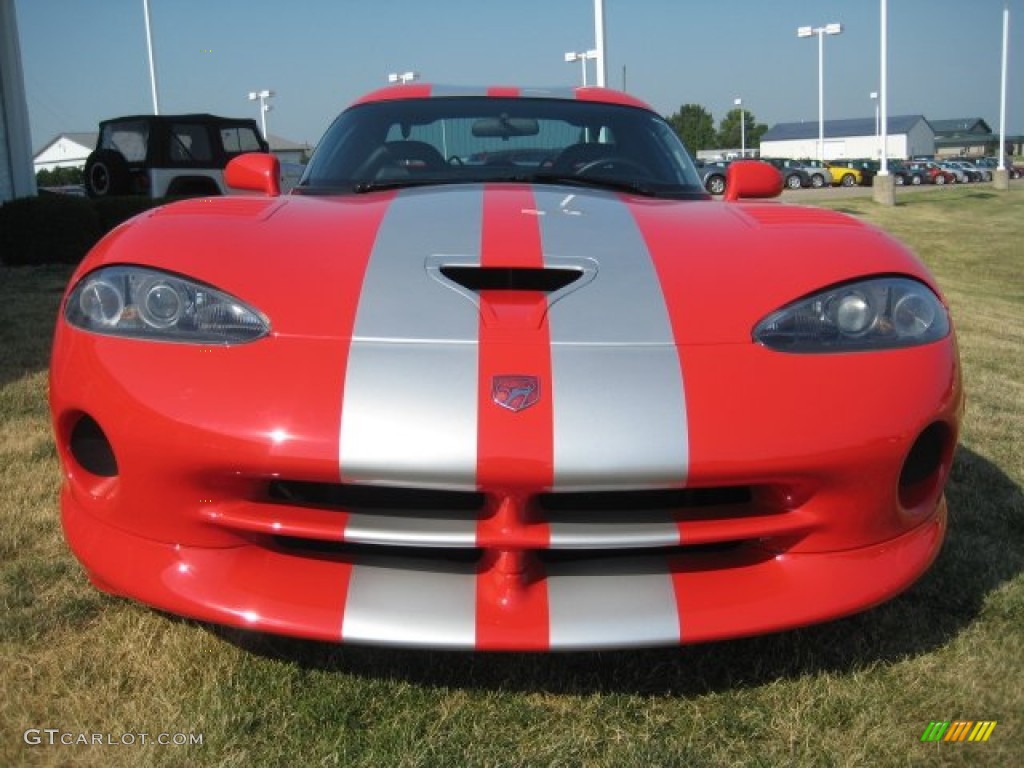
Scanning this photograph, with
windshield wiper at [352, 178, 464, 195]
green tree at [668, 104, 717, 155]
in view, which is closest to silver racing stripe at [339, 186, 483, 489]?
windshield wiper at [352, 178, 464, 195]

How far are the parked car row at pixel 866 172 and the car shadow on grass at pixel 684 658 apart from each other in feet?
105

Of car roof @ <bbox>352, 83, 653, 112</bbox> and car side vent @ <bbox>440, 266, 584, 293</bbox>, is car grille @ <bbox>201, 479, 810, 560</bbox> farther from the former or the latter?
car roof @ <bbox>352, 83, 653, 112</bbox>

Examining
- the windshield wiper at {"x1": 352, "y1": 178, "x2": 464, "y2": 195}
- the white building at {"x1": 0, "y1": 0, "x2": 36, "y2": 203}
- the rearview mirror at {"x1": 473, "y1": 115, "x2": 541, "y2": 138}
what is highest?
the white building at {"x1": 0, "y1": 0, "x2": 36, "y2": 203}

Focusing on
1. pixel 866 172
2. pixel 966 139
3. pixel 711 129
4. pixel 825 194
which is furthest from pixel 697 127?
pixel 825 194

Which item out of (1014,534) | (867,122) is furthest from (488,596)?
(867,122)

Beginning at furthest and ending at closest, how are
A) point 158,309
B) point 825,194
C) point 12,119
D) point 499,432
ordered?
point 825,194, point 12,119, point 158,309, point 499,432

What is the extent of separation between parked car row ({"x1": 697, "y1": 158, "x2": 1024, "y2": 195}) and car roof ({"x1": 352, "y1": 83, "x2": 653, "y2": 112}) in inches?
1190

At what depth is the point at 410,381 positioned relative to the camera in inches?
65.5

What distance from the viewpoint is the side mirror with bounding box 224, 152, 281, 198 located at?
3.20 metres

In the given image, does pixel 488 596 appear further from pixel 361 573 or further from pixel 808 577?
pixel 808 577

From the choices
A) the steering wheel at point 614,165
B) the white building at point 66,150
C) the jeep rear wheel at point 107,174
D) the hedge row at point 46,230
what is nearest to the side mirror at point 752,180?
the steering wheel at point 614,165

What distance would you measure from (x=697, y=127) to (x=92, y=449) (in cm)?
10718

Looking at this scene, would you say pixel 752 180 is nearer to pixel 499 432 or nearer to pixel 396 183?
pixel 396 183

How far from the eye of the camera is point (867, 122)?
295 feet
